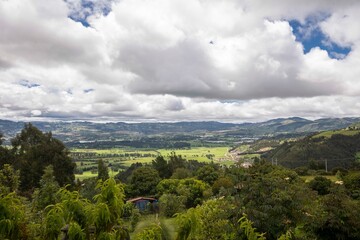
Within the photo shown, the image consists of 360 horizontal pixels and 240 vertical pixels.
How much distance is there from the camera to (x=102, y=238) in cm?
473

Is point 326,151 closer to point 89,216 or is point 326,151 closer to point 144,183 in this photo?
point 144,183

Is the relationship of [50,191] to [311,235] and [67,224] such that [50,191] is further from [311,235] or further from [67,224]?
[67,224]

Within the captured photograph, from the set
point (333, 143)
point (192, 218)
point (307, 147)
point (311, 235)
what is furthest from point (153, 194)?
point (333, 143)

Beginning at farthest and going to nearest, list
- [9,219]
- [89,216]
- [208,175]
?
[208,175]
[89,216]
[9,219]

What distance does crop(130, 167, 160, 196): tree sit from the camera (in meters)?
53.8

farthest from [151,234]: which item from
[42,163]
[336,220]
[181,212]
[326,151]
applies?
[326,151]

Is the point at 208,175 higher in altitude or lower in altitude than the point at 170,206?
higher

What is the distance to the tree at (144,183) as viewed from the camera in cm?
5381

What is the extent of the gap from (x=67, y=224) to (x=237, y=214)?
936 centimetres

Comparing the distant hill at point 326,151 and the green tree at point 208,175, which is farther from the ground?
the green tree at point 208,175

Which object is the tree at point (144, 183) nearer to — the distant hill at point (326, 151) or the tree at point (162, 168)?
the tree at point (162, 168)

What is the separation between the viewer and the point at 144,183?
54031mm

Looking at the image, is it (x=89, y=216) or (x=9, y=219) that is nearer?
(x=9, y=219)

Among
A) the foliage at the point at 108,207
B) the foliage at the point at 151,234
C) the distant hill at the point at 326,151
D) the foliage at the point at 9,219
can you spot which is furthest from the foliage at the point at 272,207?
the distant hill at the point at 326,151
